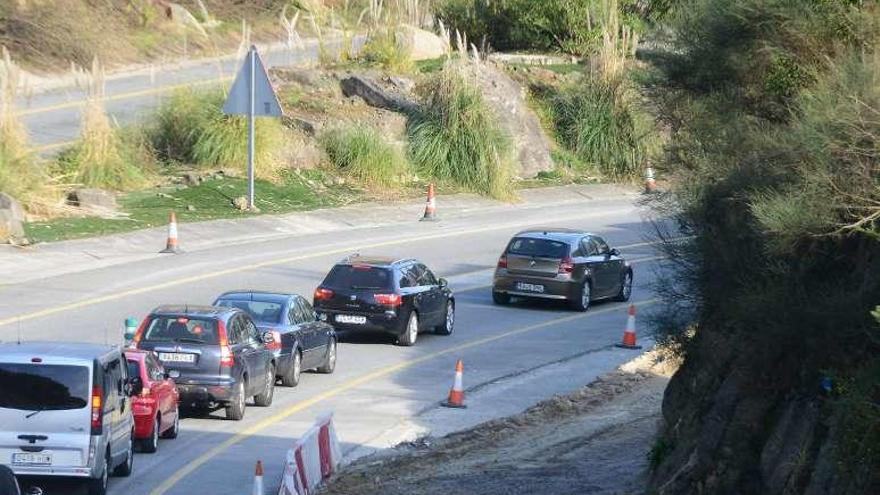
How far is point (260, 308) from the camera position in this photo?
24.7 m

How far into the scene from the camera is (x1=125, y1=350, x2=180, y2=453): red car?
18.9 m

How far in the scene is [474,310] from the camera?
3262 centimetres

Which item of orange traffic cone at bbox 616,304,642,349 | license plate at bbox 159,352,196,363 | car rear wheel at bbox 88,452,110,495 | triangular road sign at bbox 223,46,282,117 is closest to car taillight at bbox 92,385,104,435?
car rear wheel at bbox 88,452,110,495

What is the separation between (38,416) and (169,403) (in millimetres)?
3741

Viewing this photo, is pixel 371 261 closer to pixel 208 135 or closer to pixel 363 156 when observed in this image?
pixel 208 135

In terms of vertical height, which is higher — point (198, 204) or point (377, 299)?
point (198, 204)

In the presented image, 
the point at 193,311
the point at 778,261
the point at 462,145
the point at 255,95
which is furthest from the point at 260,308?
the point at 462,145

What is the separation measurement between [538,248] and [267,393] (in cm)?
1160

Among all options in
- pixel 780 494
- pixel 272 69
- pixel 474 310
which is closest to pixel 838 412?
pixel 780 494

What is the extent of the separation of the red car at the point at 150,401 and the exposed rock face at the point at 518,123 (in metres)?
30.9

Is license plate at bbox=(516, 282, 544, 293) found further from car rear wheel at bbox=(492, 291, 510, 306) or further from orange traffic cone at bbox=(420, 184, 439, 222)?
orange traffic cone at bbox=(420, 184, 439, 222)

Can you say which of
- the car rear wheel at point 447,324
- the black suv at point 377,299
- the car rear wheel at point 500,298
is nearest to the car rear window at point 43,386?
the black suv at point 377,299

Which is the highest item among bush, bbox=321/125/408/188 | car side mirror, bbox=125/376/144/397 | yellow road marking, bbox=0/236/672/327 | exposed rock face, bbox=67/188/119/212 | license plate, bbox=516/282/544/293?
bush, bbox=321/125/408/188

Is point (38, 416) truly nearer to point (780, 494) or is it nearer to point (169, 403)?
point (169, 403)
